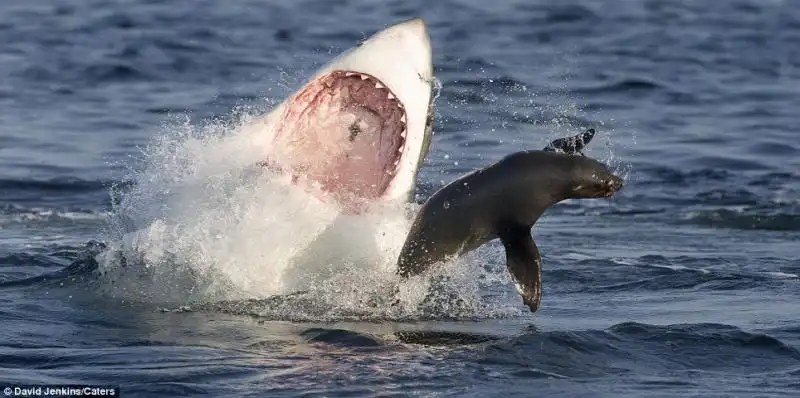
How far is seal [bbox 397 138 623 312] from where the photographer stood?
667cm

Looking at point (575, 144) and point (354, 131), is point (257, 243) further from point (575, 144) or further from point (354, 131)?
point (575, 144)

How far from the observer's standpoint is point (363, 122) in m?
6.92

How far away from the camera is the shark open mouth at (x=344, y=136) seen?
6797 millimetres

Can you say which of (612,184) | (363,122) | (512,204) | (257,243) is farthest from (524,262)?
(257,243)

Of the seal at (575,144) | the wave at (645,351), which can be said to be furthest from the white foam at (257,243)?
the wave at (645,351)

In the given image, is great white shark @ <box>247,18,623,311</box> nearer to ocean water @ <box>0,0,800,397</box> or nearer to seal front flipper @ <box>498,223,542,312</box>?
seal front flipper @ <box>498,223,542,312</box>

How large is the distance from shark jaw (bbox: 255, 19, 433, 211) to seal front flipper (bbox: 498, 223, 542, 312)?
511mm

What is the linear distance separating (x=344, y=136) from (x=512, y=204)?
2.83 ft

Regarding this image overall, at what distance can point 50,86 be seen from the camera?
57.5ft

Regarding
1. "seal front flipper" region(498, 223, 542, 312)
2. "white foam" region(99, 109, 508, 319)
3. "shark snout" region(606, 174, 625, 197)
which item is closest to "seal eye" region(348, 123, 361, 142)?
"white foam" region(99, 109, 508, 319)

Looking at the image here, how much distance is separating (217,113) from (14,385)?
31.9 feet

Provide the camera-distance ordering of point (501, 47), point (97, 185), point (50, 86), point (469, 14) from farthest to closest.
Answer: point (469, 14)
point (501, 47)
point (50, 86)
point (97, 185)

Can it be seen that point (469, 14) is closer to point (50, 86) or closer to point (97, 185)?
point (50, 86)

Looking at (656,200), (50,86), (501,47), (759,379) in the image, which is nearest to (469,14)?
(501,47)
